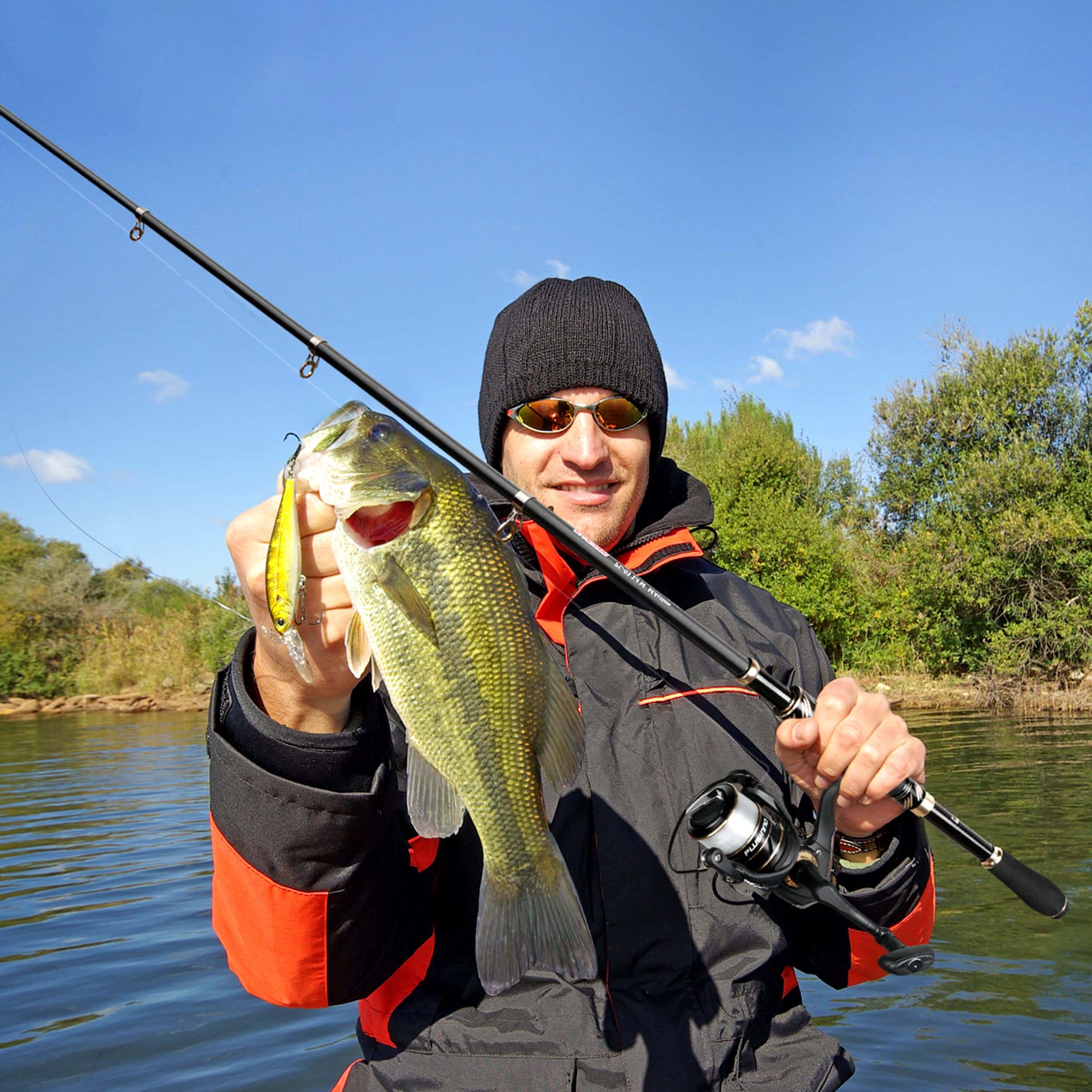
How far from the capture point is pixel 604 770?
277 cm

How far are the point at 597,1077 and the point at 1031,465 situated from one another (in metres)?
25.6

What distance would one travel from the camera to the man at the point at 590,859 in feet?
7.34

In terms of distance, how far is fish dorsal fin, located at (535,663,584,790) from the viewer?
2.19m

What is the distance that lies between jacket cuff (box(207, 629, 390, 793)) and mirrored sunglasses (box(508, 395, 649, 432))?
5.12 ft

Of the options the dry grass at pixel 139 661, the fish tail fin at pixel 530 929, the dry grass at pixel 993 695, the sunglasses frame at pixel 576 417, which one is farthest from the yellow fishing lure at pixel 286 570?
the dry grass at pixel 139 661

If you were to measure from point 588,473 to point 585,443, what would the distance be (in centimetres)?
11

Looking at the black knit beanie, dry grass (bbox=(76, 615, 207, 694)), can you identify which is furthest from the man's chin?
dry grass (bbox=(76, 615, 207, 694))

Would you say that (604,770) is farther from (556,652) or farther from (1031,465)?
(1031,465)

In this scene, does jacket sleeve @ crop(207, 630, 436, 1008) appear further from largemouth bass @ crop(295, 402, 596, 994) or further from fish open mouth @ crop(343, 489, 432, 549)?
fish open mouth @ crop(343, 489, 432, 549)

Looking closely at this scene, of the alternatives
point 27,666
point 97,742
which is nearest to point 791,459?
point 97,742

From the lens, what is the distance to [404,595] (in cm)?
200

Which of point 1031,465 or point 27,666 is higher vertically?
point 1031,465

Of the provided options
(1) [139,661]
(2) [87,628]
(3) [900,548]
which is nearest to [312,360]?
(3) [900,548]

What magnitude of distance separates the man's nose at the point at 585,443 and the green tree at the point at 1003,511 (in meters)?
22.6
